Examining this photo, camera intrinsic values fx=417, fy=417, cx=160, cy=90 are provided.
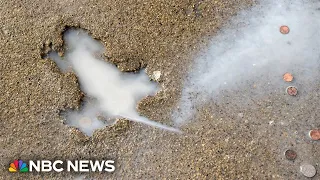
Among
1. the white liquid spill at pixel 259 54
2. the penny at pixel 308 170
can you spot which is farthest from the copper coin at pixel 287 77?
the penny at pixel 308 170

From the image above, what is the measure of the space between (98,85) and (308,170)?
204 centimetres

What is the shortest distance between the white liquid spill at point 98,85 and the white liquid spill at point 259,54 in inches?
16.3

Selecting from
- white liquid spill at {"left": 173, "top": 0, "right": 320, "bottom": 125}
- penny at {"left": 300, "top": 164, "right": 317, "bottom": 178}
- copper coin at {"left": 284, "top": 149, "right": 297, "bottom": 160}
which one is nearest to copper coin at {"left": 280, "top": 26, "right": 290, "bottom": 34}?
white liquid spill at {"left": 173, "top": 0, "right": 320, "bottom": 125}

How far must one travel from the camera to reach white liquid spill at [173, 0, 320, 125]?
155 inches

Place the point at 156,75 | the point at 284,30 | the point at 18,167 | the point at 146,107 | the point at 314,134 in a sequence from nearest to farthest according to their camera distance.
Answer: the point at 18,167
the point at 314,134
the point at 146,107
the point at 156,75
the point at 284,30

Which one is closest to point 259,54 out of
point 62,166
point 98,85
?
Answer: point 98,85

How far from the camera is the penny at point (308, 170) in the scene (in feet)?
11.7

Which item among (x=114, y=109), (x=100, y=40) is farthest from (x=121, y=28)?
(x=114, y=109)

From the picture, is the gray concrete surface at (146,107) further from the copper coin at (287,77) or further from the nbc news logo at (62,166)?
the copper coin at (287,77)

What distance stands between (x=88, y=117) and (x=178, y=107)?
2.73ft

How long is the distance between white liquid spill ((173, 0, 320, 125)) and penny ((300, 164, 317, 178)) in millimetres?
781

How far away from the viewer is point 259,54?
4141mm

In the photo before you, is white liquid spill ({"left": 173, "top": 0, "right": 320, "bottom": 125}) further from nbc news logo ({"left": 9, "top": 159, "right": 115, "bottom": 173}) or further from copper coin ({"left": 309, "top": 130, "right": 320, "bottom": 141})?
nbc news logo ({"left": 9, "top": 159, "right": 115, "bottom": 173})

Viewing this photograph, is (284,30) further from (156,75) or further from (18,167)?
(18,167)
